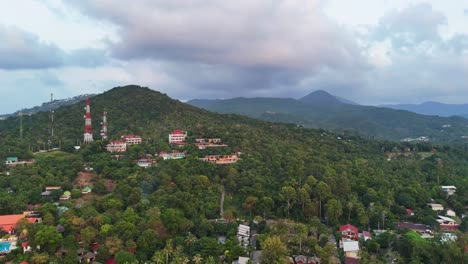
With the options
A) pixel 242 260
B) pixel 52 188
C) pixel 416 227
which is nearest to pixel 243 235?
pixel 242 260

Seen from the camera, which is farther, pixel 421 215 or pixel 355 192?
pixel 355 192

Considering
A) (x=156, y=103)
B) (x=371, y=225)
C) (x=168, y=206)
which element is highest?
(x=156, y=103)

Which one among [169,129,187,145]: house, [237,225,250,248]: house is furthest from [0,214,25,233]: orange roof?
[169,129,187,145]: house

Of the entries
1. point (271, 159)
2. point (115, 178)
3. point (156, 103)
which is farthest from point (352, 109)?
point (115, 178)

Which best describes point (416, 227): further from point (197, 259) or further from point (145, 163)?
point (145, 163)

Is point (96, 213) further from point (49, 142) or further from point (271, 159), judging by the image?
point (49, 142)

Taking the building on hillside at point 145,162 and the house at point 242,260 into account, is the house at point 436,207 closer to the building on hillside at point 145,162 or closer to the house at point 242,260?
the house at point 242,260

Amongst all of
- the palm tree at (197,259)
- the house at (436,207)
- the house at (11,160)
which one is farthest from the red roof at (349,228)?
the house at (11,160)
